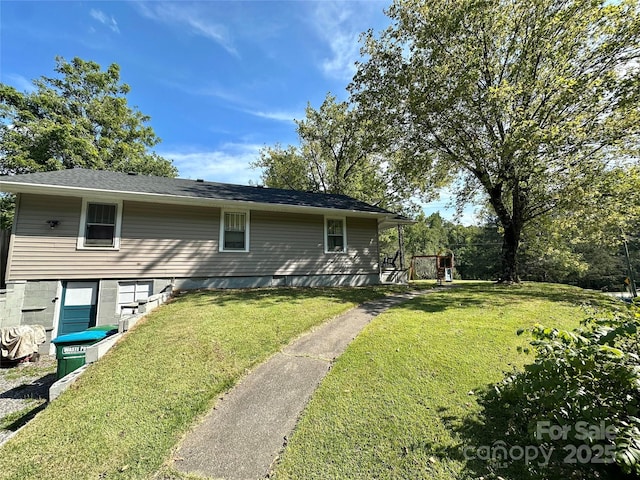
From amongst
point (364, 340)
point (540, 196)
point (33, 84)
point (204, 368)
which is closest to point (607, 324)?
point (364, 340)

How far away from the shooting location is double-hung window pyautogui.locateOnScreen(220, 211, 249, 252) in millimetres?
9914

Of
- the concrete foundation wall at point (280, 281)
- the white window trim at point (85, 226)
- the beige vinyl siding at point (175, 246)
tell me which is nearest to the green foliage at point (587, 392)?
the concrete foundation wall at point (280, 281)

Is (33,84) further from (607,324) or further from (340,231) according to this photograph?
(607,324)

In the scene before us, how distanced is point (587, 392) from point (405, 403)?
1642 mm

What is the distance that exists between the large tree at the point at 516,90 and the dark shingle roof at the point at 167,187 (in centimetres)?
459

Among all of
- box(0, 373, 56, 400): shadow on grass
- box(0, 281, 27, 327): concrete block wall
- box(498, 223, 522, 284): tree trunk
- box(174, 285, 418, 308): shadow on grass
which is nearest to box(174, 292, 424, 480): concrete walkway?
box(174, 285, 418, 308): shadow on grass

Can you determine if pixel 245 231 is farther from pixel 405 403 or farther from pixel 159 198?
pixel 405 403

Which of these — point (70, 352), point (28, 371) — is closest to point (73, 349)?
point (70, 352)

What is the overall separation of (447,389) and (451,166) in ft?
41.4

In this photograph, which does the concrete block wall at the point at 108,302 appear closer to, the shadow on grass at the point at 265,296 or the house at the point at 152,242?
the house at the point at 152,242

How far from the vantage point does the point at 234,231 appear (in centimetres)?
1012

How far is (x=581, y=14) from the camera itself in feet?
31.2

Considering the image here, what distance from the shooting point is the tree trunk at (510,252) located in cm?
1258

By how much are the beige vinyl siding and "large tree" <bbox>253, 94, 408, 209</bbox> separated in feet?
33.0
